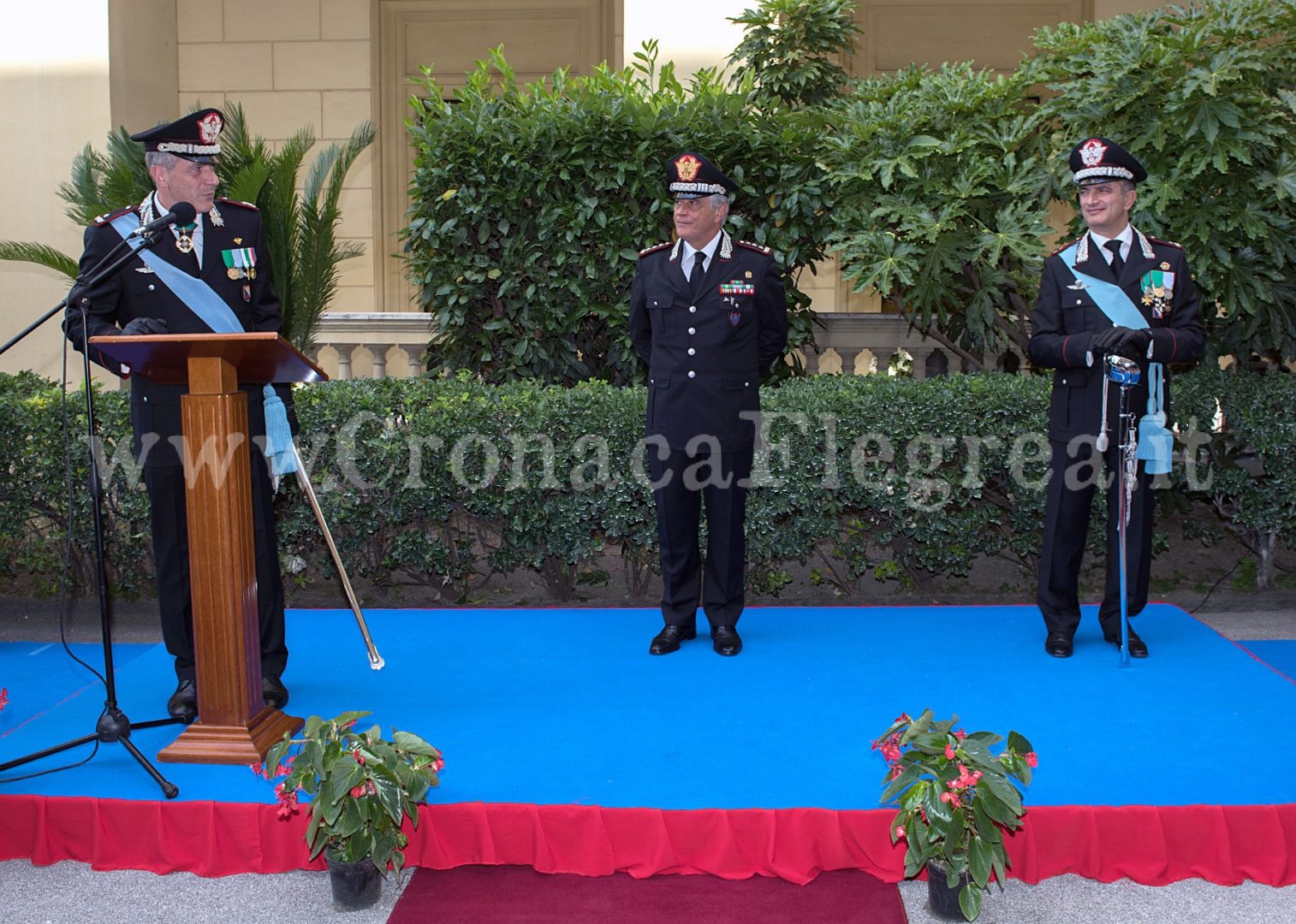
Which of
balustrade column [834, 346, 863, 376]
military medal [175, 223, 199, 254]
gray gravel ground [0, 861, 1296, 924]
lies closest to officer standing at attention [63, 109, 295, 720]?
military medal [175, 223, 199, 254]

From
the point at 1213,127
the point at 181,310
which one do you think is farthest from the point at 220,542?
the point at 1213,127

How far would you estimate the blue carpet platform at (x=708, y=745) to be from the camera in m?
3.23

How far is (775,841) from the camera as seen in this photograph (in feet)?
10.6

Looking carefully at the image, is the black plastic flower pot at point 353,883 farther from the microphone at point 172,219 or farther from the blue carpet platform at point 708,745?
the microphone at point 172,219

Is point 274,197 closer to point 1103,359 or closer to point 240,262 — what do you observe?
point 240,262

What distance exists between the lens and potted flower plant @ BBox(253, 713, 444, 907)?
299 centimetres

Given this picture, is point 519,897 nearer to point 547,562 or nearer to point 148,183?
point 547,562

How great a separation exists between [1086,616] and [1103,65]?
107 inches

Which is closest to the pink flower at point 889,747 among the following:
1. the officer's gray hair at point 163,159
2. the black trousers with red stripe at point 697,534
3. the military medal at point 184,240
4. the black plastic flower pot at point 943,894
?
the black plastic flower pot at point 943,894

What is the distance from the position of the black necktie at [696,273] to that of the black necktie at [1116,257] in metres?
1.61

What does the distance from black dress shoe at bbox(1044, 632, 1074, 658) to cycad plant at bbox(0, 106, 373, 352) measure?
485cm

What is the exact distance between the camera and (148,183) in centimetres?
711

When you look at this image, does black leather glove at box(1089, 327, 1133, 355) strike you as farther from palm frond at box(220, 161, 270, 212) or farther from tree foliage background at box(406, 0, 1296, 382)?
palm frond at box(220, 161, 270, 212)

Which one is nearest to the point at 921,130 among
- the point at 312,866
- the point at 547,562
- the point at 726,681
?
the point at 547,562
